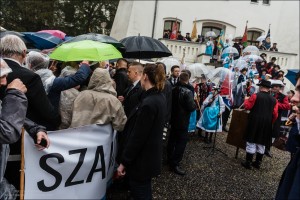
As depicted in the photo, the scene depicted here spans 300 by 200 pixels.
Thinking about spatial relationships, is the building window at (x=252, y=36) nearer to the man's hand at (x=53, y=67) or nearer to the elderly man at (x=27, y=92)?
the man's hand at (x=53, y=67)

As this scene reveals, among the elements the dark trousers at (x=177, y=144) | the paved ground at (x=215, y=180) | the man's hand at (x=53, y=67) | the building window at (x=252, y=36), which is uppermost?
the building window at (x=252, y=36)

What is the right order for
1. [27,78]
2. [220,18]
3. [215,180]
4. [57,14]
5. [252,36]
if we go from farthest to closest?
[57,14], [252,36], [220,18], [215,180], [27,78]

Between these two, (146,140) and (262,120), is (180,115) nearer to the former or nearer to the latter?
(262,120)

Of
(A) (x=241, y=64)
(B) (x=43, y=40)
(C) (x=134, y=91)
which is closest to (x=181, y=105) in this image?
(C) (x=134, y=91)

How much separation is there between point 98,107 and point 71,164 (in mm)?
742

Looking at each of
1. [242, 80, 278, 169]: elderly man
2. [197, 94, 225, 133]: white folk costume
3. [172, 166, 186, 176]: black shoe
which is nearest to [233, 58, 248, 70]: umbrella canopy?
[197, 94, 225, 133]: white folk costume

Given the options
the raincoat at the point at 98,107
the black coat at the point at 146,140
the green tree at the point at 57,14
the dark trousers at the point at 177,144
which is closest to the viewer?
the black coat at the point at 146,140

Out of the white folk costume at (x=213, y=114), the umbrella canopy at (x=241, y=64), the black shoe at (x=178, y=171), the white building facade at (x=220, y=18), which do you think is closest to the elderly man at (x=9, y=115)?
the black shoe at (x=178, y=171)

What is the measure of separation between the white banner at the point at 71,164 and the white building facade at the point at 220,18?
57.7 ft

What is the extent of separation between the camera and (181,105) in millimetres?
5098

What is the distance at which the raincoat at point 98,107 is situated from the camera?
3.24 m

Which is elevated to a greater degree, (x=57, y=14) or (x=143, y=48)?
(x=57, y=14)

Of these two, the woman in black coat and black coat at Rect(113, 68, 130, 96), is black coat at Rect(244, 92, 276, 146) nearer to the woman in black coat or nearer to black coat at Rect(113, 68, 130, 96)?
A: black coat at Rect(113, 68, 130, 96)

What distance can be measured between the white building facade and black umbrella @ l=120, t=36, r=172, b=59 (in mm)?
14350
